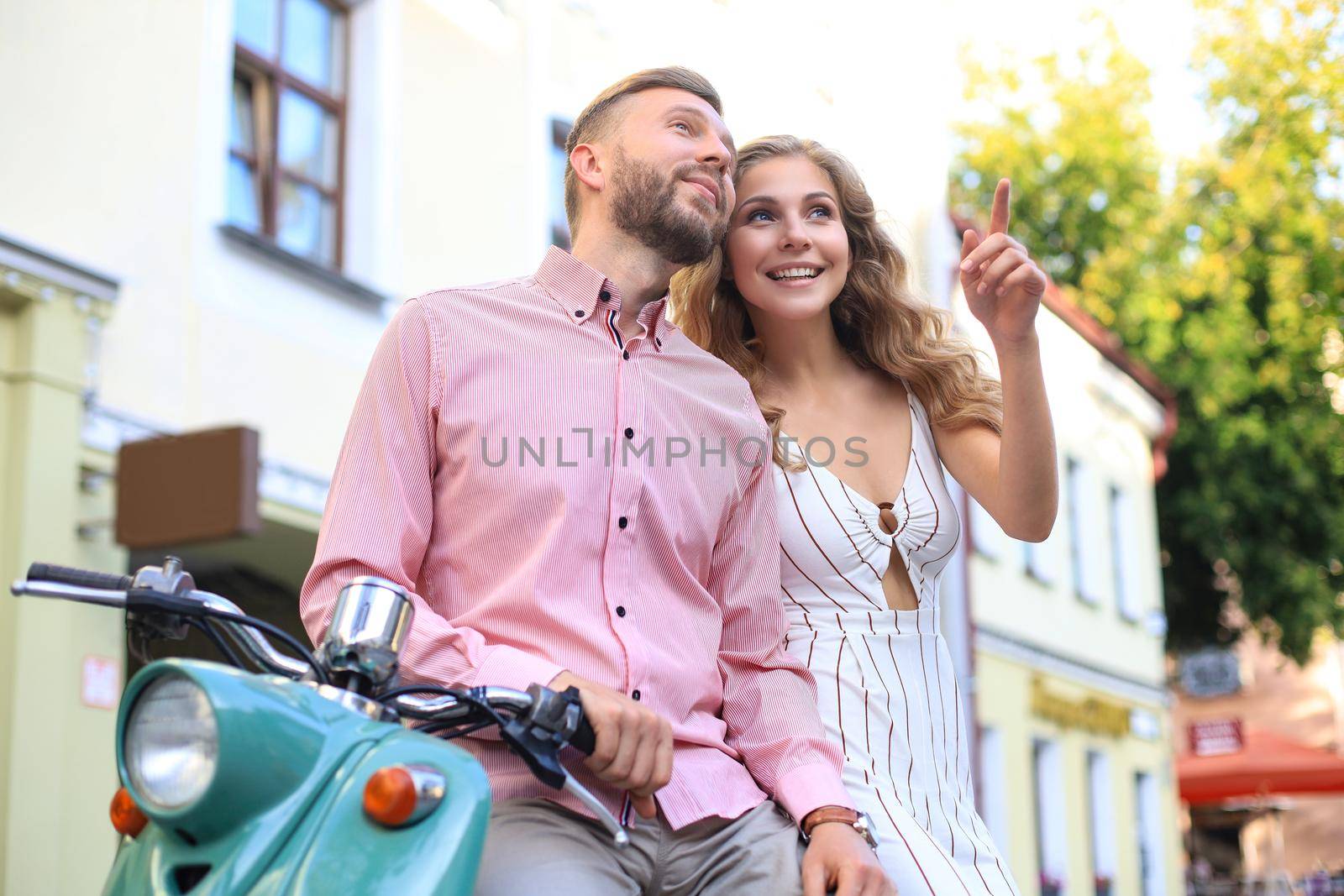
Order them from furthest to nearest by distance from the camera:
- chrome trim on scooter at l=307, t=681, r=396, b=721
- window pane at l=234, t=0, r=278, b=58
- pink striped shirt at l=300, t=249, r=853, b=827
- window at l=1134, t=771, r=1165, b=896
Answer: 1. window at l=1134, t=771, r=1165, b=896
2. window pane at l=234, t=0, r=278, b=58
3. pink striped shirt at l=300, t=249, r=853, b=827
4. chrome trim on scooter at l=307, t=681, r=396, b=721

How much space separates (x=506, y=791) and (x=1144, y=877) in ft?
73.9

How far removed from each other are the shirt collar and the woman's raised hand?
54 cm

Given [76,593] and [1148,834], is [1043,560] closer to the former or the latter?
[1148,834]

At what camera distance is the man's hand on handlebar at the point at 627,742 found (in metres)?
2.11

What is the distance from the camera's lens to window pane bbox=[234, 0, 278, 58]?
939 centimetres

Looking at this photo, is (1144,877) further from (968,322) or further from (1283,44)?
(1283,44)

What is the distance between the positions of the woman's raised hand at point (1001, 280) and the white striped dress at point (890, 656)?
0.49 metres

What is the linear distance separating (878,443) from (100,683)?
5789 mm

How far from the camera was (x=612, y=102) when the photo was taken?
3.08 m

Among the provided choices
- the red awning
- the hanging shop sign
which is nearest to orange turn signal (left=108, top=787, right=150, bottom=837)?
the red awning

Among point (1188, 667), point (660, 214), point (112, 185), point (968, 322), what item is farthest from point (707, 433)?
point (1188, 667)

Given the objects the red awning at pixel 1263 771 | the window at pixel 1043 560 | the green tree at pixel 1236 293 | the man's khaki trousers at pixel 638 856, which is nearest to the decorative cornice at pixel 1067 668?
the window at pixel 1043 560

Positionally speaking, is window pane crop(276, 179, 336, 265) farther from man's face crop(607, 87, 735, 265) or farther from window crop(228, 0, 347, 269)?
man's face crop(607, 87, 735, 265)

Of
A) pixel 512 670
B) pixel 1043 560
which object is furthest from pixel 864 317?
pixel 1043 560
